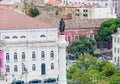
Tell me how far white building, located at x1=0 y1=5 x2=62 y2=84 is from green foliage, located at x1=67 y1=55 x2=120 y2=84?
709cm

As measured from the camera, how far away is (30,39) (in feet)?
247

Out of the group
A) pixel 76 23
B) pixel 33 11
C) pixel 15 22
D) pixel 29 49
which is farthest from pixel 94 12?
pixel 29 49

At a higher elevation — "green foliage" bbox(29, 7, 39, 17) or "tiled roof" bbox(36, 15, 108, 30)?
"tiled roof" bbox(36, 15, 108, 30)

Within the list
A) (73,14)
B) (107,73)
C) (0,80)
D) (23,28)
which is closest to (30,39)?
(23,28)

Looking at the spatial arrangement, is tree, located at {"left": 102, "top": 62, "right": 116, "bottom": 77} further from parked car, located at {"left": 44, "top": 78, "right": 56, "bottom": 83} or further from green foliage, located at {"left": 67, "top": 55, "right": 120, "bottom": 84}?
parked car, located at {"left": 44, "top": 78, "right": 56, "bottom": 83}

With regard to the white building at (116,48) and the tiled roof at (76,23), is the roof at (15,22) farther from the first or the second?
the tiled roof at (76,23)

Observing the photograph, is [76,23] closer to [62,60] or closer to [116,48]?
[116,48]

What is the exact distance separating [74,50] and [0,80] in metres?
15.5

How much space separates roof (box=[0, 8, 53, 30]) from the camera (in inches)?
2955

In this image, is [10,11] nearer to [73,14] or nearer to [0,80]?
[0,80]

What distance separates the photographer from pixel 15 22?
250 feet

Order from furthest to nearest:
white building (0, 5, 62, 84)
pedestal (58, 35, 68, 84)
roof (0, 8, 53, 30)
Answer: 1. roof (0, 8, 53, 30)
2. white building (0, 5, 62, 84)
3. pedestal (58, 35, 68, 84)


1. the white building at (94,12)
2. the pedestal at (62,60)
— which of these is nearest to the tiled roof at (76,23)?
the white building at (94,12)

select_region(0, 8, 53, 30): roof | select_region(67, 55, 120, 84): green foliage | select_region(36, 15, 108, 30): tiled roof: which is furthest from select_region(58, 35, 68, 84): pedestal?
select_region(36, 15, 108, 30): tiled roof
